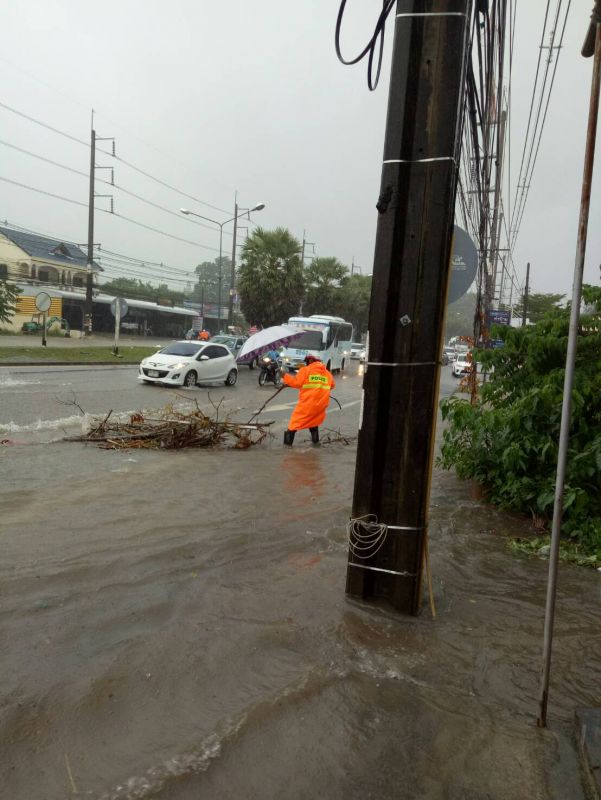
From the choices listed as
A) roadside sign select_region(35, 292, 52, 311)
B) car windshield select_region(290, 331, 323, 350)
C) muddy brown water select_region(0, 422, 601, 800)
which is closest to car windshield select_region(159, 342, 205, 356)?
roadside sign select_region(35, 292, 52, 311)

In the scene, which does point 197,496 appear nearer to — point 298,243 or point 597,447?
point 597,447

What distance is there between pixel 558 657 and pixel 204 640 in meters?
2.06

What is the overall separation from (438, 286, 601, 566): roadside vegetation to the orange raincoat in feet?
10.1

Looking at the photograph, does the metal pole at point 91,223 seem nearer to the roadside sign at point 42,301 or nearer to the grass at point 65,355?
the grass at point 65,355

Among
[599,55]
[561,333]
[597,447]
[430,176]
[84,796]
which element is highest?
[599,55]

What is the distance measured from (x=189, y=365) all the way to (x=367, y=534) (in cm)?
1457

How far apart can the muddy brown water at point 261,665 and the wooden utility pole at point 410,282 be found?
2.16 feet

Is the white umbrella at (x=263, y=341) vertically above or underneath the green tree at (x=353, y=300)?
underneath

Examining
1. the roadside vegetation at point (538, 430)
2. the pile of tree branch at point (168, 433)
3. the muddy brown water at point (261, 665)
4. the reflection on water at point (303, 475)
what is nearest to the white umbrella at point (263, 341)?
the pile of tree branch at point (168, 433)

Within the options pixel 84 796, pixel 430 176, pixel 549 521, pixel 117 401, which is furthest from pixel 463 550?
pixel 117 401

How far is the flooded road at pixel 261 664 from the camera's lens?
2.51 meters

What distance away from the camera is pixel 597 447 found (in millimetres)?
5238

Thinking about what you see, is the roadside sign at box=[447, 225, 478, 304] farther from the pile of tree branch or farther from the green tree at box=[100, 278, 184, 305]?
the green tree at box=[100, 278, 184, 305]

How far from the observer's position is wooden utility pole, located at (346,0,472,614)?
356 cm
